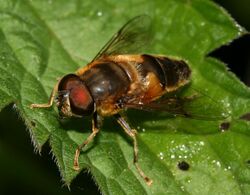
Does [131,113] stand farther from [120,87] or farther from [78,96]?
[78,96]

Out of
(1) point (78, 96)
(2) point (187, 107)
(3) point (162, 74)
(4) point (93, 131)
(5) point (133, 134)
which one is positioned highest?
(1) point (78, 96)

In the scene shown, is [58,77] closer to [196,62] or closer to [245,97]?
[196,62]

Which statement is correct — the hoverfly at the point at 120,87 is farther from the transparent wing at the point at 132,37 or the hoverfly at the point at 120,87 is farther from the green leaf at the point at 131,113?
the green leaf at the point at 131,113

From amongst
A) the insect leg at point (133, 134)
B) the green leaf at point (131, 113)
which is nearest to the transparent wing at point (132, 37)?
the green leaf at point (131, 113)

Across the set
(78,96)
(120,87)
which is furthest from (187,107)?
(78,96)

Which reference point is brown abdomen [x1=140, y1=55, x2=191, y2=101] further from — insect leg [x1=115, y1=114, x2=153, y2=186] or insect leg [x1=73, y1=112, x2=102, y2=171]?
insect leg [x1=73, y1=112, x2=102, y2=171]

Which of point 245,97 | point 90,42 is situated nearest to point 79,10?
point 90,42

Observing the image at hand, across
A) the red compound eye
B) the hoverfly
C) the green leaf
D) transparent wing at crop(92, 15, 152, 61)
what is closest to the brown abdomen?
the hoverfly
